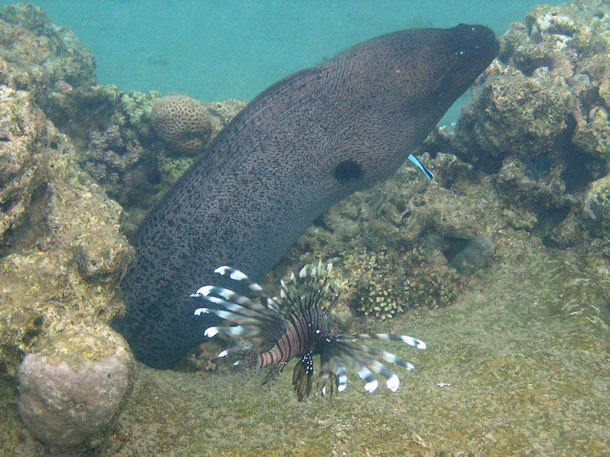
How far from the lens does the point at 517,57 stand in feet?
27.6

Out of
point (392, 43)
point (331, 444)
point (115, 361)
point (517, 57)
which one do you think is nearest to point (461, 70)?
point (392, 43)

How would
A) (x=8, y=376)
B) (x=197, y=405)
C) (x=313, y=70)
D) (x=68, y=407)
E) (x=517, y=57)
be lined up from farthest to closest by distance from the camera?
(x=517, y=57)
(x=313, y=70)
(x=197, y=405)
(x=8, y=376)
(x=68, y=407)

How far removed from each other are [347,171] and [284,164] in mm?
979

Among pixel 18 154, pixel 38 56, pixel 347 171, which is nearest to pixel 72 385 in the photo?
pixel 18 154

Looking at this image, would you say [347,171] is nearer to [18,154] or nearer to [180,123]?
[180,123]

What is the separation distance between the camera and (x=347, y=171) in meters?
5.73

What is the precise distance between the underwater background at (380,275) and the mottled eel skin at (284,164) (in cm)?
58

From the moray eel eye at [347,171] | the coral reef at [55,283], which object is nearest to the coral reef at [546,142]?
the moray eel eye at [347,171]

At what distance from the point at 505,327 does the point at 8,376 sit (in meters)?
4.82

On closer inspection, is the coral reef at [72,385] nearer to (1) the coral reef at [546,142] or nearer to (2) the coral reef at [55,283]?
(2) the coral reef at [55,283]

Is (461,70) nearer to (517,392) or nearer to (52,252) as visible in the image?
(517,392)

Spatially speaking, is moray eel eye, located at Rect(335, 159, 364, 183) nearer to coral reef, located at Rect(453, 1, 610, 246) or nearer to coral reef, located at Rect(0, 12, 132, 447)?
coral reef, located at Rect(453, 1, 610, 246)

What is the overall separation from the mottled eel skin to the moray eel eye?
0.05ft

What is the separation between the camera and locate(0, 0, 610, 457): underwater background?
2793 mm
